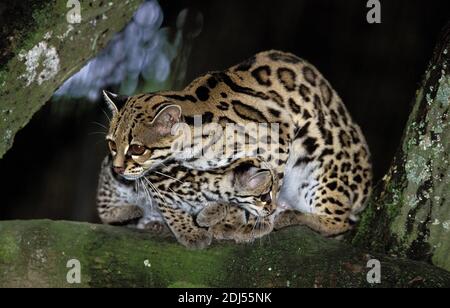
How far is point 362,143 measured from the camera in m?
5.92

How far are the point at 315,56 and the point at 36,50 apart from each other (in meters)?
4.79

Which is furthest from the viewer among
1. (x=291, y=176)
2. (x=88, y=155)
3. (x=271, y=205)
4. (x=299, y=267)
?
(x=88, y=155)

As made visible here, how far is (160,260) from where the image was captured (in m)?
4.29

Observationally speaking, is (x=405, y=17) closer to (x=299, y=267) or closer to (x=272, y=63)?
(x=272, y=63)

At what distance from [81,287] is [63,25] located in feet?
5.39

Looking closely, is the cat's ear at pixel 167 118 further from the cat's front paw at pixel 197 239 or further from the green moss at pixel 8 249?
the green moss at pixel 8 249

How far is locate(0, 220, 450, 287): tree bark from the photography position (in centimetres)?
403

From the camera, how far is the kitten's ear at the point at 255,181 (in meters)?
5.15

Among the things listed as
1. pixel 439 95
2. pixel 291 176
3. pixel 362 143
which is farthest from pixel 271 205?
pixel 439 95

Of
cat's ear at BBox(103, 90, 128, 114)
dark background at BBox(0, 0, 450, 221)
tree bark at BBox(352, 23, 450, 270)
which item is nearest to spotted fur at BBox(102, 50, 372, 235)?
cat's ear at BBox(103, 90, 128, 114)

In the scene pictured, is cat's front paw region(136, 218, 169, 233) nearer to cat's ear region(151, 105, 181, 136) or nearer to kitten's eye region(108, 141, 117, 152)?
kitten's eye region(108, 141, 117, 152)

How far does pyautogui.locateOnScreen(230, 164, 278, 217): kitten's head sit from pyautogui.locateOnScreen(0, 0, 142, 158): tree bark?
139 centimetres

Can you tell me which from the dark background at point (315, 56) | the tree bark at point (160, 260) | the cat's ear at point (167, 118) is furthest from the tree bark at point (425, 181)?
the dark background at point (315, 56)

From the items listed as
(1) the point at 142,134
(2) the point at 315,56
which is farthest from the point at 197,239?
(2) the point at 315,56
